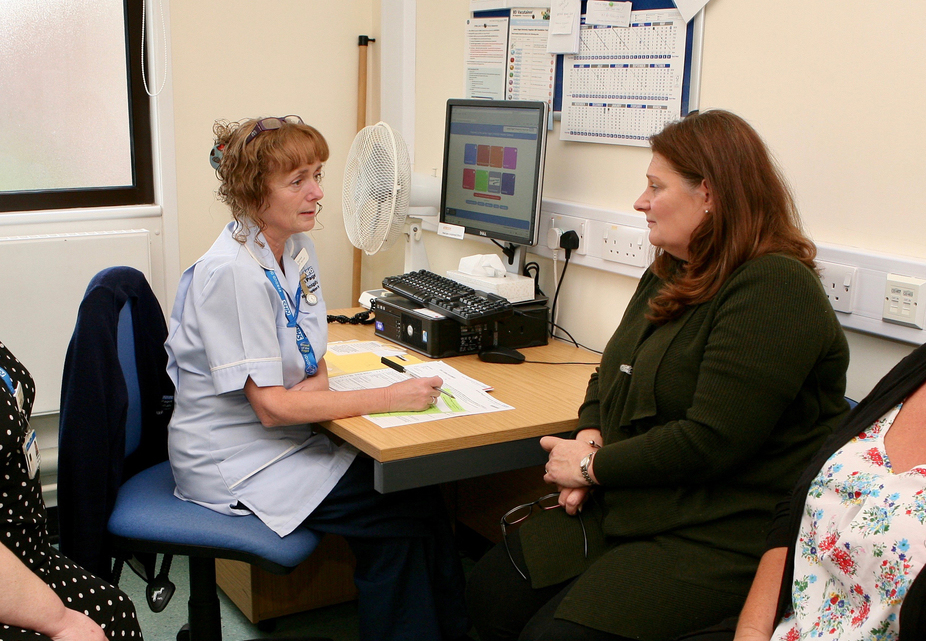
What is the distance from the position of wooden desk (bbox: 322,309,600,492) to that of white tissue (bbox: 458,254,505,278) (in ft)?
1.43

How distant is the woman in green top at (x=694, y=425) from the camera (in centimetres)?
141

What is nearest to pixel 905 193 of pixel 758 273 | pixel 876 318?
pixel 876 318

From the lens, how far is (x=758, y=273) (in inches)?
57.1

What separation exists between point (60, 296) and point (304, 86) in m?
1.11

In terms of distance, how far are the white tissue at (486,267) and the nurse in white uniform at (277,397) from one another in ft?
2.04

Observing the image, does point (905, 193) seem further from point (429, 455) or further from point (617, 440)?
point (429, 455)

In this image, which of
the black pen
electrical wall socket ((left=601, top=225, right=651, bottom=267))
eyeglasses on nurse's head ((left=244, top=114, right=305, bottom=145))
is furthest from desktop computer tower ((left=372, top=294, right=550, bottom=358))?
eyeglasses on nurse's head ((left=244, top=114, right=305, bottom=145))

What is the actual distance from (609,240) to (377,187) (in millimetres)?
629

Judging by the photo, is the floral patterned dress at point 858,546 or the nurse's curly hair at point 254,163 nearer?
the floral patterned dress at point 858,546

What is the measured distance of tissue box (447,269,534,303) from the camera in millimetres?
2307

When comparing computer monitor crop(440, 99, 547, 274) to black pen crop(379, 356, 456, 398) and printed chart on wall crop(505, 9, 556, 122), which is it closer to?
printed chart on wall crop(505, 9, 556, 122)

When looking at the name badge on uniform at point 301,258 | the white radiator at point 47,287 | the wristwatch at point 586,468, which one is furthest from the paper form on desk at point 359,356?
the white radiator at point 47,287

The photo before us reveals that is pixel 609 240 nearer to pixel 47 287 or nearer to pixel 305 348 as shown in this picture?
pixel 305 348

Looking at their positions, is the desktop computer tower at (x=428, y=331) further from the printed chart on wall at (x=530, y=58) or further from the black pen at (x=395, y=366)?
the printed chart on wall at (x=530, y=58)
